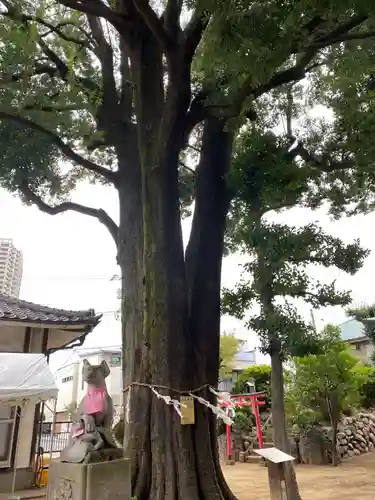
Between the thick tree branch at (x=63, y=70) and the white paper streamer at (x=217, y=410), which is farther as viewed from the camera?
the thick tree branch at (x=63, y=70)

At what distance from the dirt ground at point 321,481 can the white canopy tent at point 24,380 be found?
400 cm

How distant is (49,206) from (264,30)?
472cm

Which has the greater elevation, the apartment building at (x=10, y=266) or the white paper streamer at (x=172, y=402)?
the apartment building at (x=10, y=266)

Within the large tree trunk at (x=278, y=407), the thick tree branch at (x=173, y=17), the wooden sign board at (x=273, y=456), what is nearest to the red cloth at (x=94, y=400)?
the wooden sign board at (x=273, y=456)

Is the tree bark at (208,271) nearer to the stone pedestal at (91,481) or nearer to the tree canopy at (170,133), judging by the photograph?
the tree canopy at (170,133)

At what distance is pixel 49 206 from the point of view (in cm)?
682

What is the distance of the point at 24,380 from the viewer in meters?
5.37

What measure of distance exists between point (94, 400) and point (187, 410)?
108cm

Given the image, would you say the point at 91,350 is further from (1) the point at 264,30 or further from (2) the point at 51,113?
(1) the point at 264,30

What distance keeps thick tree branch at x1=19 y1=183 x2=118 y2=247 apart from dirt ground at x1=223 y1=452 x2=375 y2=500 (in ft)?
17.0

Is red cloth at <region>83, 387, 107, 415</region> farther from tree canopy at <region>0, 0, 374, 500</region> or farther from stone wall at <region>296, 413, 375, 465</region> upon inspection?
stone wall at <region>296, 413, 375, 465</region>

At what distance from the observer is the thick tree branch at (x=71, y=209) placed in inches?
256

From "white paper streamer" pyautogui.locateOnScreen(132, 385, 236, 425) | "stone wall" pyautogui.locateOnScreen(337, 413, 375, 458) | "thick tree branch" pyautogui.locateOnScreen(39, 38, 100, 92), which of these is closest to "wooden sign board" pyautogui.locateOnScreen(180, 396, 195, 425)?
Answer: "white paper streamer" pyautogui.locateOnScreen(132, 385, 236, 425)

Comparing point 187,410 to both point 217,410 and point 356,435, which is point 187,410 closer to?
point 217,410
